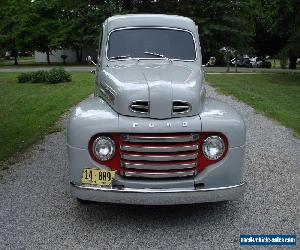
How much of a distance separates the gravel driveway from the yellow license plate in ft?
1.72

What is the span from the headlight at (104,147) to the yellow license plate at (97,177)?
151 mm

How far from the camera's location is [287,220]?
508 centimetres

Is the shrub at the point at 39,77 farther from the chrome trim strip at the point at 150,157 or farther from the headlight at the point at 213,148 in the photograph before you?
the headlight at the point at 213,148

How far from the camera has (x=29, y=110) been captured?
1348 cm

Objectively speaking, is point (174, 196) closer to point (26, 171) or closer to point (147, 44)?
point (147, 44)

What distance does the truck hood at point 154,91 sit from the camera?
4.82m

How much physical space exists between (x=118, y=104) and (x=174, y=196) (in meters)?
1.15

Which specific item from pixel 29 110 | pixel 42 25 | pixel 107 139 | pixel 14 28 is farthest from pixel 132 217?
pixel 14 28

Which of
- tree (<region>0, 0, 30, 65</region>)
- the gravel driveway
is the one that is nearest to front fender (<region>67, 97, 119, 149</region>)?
the gravel driveway

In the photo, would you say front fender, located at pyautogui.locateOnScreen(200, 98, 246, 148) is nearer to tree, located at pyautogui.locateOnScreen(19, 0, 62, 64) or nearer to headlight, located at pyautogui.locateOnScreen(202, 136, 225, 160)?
headlight, located at pyautogui.locateOnScreen(202, 136, 225, 160)

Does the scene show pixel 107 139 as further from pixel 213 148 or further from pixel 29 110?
pixel 29 110

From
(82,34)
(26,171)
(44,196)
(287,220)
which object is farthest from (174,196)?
(82,34)

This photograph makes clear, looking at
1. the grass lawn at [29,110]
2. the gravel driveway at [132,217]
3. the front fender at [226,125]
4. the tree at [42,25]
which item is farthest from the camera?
the tree at [42,25]

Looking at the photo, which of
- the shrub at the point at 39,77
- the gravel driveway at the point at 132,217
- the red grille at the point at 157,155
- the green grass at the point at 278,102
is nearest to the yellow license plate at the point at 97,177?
the red grille at the point at 157,155
